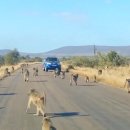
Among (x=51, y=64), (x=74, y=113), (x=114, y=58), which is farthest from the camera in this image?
(x=114, y=58)

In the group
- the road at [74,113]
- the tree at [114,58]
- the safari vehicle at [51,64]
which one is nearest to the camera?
the road at [74,113]

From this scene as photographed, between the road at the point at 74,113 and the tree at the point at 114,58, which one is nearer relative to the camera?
the road at the point at 74,113

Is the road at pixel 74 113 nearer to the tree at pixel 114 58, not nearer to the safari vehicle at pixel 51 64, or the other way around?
the safari vehicle at pixel 51 64

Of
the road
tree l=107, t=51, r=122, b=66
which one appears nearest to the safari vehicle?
tree l=107, t=51, r=122, b=66

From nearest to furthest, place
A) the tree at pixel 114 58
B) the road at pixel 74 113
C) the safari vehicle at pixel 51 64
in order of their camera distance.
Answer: the road at pixel 74 113 < the safari vehicle at pixel 51 64 < the tree at pixel 114 58

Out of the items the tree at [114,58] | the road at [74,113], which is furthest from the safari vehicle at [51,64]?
the road at [74,113]

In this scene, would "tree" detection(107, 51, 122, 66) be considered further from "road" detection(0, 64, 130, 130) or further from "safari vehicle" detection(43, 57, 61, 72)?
"road" detection(0, 64, 130, 130)

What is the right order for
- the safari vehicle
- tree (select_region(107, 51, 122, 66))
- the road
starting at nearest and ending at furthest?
the road
the safari vehicle
tree (select_region(107, 51, 122, 66))

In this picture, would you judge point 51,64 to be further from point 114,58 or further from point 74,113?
point 74,113

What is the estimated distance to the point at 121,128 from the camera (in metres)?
14.4

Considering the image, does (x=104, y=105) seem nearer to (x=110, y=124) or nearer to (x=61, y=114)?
(x=61, y=114)

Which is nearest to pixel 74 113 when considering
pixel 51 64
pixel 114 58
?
pixel 51 64

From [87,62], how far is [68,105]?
7685 cm

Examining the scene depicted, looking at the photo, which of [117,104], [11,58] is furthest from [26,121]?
[11,58]
